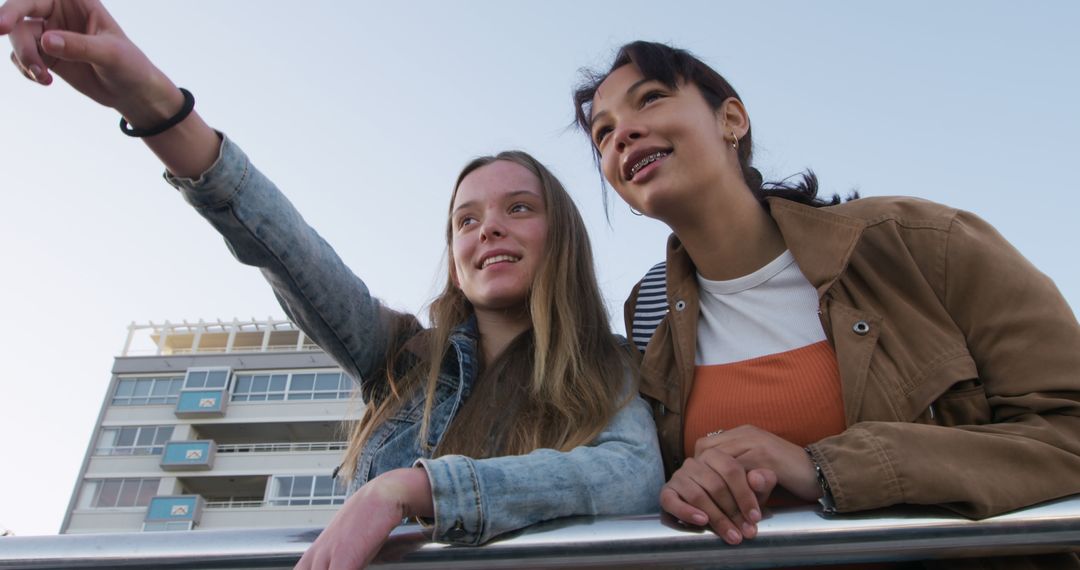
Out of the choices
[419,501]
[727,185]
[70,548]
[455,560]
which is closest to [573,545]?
[455,560]

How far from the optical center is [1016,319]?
1.33 meters

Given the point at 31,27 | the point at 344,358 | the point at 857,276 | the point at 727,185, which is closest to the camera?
the point at 31,27

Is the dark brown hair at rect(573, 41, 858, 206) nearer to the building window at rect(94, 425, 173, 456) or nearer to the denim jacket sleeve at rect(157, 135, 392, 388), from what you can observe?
the denim jacket sleeve at rect(157, 135, 392, 388)

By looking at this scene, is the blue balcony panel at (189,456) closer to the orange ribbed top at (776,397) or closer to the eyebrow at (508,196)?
the eyebrow at (508,196)

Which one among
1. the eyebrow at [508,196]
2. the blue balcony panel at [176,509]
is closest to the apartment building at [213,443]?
the blue balcony panel at [176,509]

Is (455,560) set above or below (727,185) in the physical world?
below

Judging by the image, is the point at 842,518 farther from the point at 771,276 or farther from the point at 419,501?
the point at 771,276

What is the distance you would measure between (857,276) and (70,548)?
147cm

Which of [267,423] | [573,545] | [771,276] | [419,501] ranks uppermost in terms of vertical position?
[267,423]

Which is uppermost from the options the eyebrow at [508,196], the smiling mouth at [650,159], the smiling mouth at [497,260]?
the eyebrow at [508,196]

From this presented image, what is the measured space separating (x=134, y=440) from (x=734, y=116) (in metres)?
33.9

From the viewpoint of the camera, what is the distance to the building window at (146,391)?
104 ft

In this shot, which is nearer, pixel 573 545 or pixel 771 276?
pixel 573 545

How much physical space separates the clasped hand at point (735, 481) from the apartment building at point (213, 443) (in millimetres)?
27259
